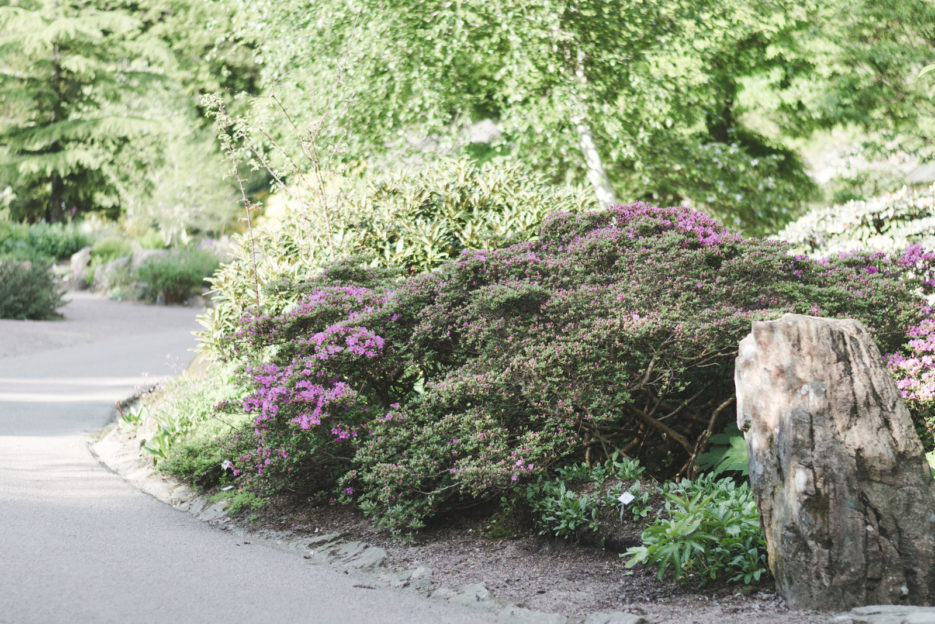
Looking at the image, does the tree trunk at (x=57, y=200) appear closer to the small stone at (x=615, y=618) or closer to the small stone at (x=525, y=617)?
the small stone at (x=525, y=617)

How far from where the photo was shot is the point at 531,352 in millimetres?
4523

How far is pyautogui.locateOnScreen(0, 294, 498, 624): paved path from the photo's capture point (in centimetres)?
358

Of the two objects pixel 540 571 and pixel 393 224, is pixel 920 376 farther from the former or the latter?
pixel 393 224

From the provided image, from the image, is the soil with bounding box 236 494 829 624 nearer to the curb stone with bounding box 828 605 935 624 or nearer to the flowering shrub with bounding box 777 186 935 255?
the curb stone with bounding box 828 605 935 624

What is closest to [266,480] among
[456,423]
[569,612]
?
[456,423]

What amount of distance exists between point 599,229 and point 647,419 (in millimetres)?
1312

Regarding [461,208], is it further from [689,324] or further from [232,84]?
[232,84]

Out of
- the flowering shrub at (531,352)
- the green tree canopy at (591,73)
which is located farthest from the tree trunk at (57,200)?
the flowering shrub at (531,352)

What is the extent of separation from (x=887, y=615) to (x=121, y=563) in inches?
135

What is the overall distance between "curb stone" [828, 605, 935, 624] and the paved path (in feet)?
4.87

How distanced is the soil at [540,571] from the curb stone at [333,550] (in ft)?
0.20

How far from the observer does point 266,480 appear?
16.5 ft

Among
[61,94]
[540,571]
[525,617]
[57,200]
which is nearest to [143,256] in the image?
[57,200]

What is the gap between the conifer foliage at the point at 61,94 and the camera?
83.3ft
